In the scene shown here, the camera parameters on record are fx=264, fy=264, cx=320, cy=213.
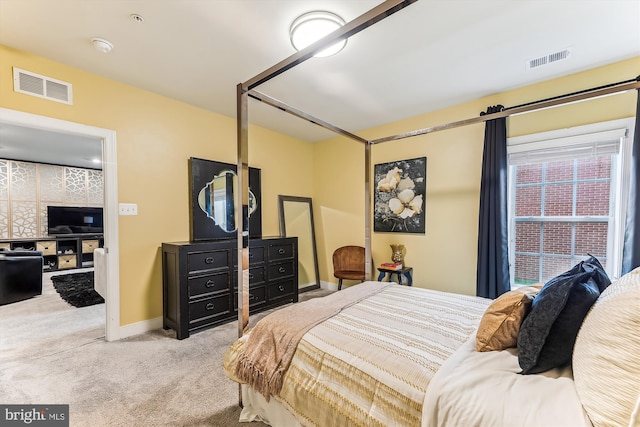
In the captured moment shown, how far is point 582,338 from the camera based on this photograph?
3.10 feet

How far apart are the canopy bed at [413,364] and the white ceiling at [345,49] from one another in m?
0.55

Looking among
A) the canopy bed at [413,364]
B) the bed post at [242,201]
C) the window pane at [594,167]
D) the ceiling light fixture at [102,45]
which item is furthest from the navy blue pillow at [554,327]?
the ceiling light fixture at [102,45]

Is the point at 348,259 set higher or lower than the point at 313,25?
lower

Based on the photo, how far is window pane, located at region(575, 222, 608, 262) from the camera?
2.37 m

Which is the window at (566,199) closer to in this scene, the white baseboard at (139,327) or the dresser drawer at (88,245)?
the white baseboard at (139,327)

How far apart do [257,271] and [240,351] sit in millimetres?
1844

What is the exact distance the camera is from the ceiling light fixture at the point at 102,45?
198 cm

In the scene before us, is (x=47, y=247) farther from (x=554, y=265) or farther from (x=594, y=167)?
(x=594, y=167)

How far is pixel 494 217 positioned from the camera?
271 centimetres

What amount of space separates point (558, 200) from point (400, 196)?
5.19 ft

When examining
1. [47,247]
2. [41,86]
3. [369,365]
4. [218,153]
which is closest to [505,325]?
[369,365]

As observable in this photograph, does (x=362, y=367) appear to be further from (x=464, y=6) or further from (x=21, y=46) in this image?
(x=21, y=46)

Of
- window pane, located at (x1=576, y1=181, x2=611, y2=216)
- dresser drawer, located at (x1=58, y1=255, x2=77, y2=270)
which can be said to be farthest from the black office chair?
window pane, located at (x1=576, y1=181, x2=611, y2=216)

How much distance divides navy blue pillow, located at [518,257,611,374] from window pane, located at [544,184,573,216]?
6.48ft
